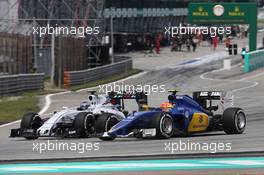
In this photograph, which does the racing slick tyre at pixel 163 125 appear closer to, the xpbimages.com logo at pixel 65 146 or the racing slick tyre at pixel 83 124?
the xpbimages.com logo at pixel 65 146

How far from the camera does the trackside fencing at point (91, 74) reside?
125ft

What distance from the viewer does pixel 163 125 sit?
50.3 ft

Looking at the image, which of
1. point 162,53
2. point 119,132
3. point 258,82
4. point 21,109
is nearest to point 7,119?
point 21,109

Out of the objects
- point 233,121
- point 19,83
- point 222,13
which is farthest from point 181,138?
point 222,13

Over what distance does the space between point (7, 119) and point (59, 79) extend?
49.8 feet

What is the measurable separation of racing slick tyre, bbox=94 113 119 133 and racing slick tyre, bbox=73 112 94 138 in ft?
0.85

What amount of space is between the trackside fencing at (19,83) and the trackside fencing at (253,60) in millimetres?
16580

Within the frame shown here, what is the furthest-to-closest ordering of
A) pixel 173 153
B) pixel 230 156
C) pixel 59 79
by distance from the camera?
1. pixel 59 79
2. pixel 173 153
3. pixel 230 156

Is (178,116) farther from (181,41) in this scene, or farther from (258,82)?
(181,41)

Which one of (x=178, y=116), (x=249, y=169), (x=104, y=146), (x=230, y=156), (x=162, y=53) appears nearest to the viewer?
(x=249, y=169)

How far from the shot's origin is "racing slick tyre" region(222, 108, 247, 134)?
646 inches

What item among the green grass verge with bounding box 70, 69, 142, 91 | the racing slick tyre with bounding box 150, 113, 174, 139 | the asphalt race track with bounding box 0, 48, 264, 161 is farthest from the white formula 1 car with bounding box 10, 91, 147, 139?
the green grass verge with bounding box 70, 69, 142, 91

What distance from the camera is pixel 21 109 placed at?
26406 millimetres

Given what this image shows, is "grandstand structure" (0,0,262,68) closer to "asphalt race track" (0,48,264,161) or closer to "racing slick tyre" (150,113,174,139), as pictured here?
"asphalt race track" (0,48,264,161)
